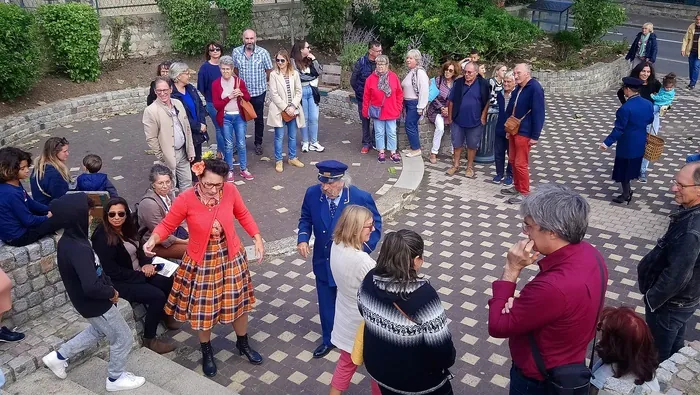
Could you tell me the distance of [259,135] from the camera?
10.1 metres

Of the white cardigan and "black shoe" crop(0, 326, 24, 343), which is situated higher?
the white cardigan

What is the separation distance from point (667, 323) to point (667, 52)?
17.9 meters

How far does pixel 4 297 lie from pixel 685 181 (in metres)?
4.17

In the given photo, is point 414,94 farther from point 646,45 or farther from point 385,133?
A: point 646,45

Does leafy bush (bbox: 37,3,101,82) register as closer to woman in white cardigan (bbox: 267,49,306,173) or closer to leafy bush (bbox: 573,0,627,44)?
woman in white cardigan (bbox: 267,49,306,173)

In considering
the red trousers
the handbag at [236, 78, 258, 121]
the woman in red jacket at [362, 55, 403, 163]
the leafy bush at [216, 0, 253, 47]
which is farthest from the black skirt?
the leafy bush at [216, 0, 253, 47]

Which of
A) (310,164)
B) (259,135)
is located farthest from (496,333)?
(259,135)

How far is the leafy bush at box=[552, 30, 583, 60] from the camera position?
15750 mm

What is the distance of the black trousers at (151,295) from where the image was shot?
507 cm

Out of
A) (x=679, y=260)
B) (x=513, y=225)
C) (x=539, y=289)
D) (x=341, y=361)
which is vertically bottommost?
(x=513, y=225)

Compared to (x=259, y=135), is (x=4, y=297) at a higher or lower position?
higher

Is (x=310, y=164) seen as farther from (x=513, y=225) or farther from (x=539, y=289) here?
(x=539, y=289)

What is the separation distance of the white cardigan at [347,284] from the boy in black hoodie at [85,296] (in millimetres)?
1495

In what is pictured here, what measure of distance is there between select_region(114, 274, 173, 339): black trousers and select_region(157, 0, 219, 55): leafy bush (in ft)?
33.1
